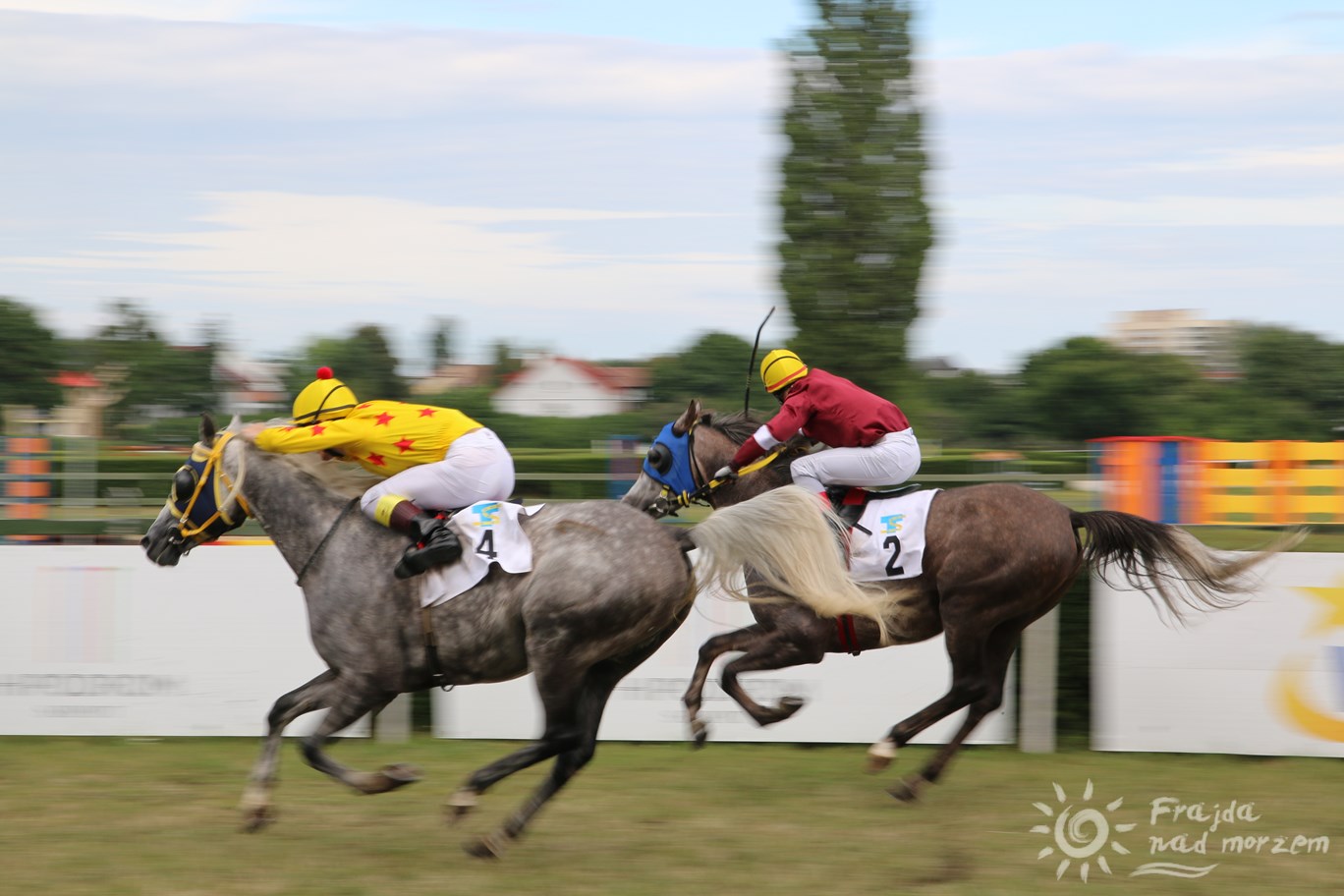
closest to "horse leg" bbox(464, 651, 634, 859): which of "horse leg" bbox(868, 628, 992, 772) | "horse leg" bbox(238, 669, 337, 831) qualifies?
"horse leg" bbox(238, 669, 337, 831)

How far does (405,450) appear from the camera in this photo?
17.2 ft

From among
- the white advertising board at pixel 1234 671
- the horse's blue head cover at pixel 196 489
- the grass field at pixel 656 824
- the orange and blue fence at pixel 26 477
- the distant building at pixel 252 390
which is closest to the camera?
the grass field at pixel 656 824

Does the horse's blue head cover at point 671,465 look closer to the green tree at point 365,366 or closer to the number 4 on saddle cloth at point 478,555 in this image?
the number 4 on saddle cloth at point 478,555

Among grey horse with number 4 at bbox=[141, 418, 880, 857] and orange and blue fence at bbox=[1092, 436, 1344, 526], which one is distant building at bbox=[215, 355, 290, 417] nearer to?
orange and blue fence at bbox=[1092, 436, 1344, 526]

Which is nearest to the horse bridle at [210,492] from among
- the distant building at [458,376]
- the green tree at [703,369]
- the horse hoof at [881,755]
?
the horse hoof at [881,755]

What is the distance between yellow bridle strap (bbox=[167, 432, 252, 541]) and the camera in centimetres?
539

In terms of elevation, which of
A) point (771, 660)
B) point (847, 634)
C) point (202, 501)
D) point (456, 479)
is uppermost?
point (456, 479)

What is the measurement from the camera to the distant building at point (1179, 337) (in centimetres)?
7009

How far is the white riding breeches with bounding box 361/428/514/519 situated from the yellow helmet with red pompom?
1.10 ft

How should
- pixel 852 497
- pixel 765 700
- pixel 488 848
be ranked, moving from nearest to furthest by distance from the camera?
pixel 488 848 < pixel 852 497 < pixel 765 700

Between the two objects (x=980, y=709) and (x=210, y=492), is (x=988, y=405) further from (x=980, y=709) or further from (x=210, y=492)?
(x=210, y=492)

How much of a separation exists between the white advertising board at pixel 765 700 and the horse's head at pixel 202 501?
196 centimetres

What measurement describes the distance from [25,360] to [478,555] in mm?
57160

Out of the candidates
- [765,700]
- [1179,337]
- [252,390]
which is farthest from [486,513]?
[1179,337]
